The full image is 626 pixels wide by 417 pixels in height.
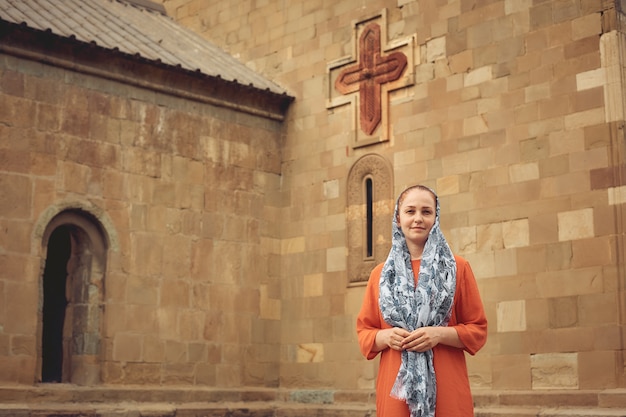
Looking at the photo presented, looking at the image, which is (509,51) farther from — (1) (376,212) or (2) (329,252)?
(2) (329,252)

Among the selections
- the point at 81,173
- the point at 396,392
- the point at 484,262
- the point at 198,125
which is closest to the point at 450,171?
the point at 484,262

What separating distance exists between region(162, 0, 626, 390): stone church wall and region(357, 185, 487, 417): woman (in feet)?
17.3

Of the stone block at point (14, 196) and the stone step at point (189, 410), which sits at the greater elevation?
the stone block at point (14, 196)

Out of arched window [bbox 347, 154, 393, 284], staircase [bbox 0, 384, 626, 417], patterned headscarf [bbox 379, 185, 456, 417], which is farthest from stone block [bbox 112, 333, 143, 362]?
patterned headscarf [bbox 379, 185, 456, 417]

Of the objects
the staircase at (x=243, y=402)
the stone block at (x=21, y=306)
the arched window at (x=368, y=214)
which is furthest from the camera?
the arched window at (x=368, y=214)

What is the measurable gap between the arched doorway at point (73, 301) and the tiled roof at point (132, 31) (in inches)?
83.7

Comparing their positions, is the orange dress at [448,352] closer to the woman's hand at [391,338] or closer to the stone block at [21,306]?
the woman's hand at [391,338]

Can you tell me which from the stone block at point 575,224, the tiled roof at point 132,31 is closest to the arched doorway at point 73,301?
the tiled roof at point 132,31

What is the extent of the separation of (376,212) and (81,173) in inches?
138

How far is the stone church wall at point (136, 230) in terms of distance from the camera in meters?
10.3

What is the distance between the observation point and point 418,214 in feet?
14.2

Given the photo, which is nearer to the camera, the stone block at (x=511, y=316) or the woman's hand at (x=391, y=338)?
the woman's hand at (x=391, y=338)

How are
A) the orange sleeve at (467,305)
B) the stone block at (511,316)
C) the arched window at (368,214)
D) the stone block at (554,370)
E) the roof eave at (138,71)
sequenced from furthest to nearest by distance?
the arched window at (368,214) < the roof eave at (138,71) < the stone block at (511,316) < the stone block at (554,370) < the orange sleeve at (467,305)

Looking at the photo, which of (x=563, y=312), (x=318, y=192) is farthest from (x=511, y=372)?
(x=318, y=192)
